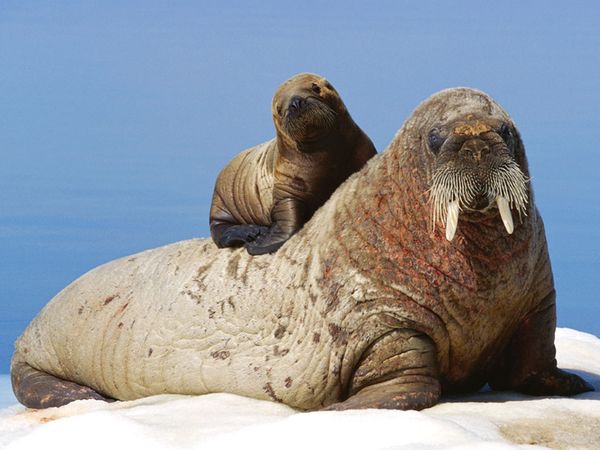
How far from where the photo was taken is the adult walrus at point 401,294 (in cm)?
738

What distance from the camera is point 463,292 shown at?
757 centimetres

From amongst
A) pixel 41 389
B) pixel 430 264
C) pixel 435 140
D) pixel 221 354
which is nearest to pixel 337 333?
pixel 430 264

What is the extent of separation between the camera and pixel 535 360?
8.05 m

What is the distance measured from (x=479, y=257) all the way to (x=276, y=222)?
1.72 metres

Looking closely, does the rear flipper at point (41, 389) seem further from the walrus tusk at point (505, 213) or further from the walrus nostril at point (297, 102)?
the walrus tusk at point (505, 213)

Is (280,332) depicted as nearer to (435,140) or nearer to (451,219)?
(451,219)

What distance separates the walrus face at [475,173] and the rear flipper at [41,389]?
3.60 metres

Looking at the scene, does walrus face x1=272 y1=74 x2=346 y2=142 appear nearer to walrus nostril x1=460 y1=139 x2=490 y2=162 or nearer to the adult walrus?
the adult walrus

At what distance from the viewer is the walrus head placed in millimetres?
7098

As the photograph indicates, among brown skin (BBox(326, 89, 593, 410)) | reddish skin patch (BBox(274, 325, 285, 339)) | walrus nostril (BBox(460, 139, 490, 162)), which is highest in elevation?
walrus nostril (BBox(460, 139, 490, 162))

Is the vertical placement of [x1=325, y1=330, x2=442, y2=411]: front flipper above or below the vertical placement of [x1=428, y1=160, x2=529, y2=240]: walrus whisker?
below

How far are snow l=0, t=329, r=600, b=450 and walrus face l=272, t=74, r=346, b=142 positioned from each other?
6.28ft

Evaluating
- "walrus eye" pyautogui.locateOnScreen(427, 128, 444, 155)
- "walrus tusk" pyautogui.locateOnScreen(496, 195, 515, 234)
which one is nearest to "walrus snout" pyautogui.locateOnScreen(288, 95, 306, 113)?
"walrus eye" pyautogui.locateOnScreen(427, 128, 444, 155)

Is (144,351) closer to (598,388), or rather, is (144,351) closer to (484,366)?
(484,366)
